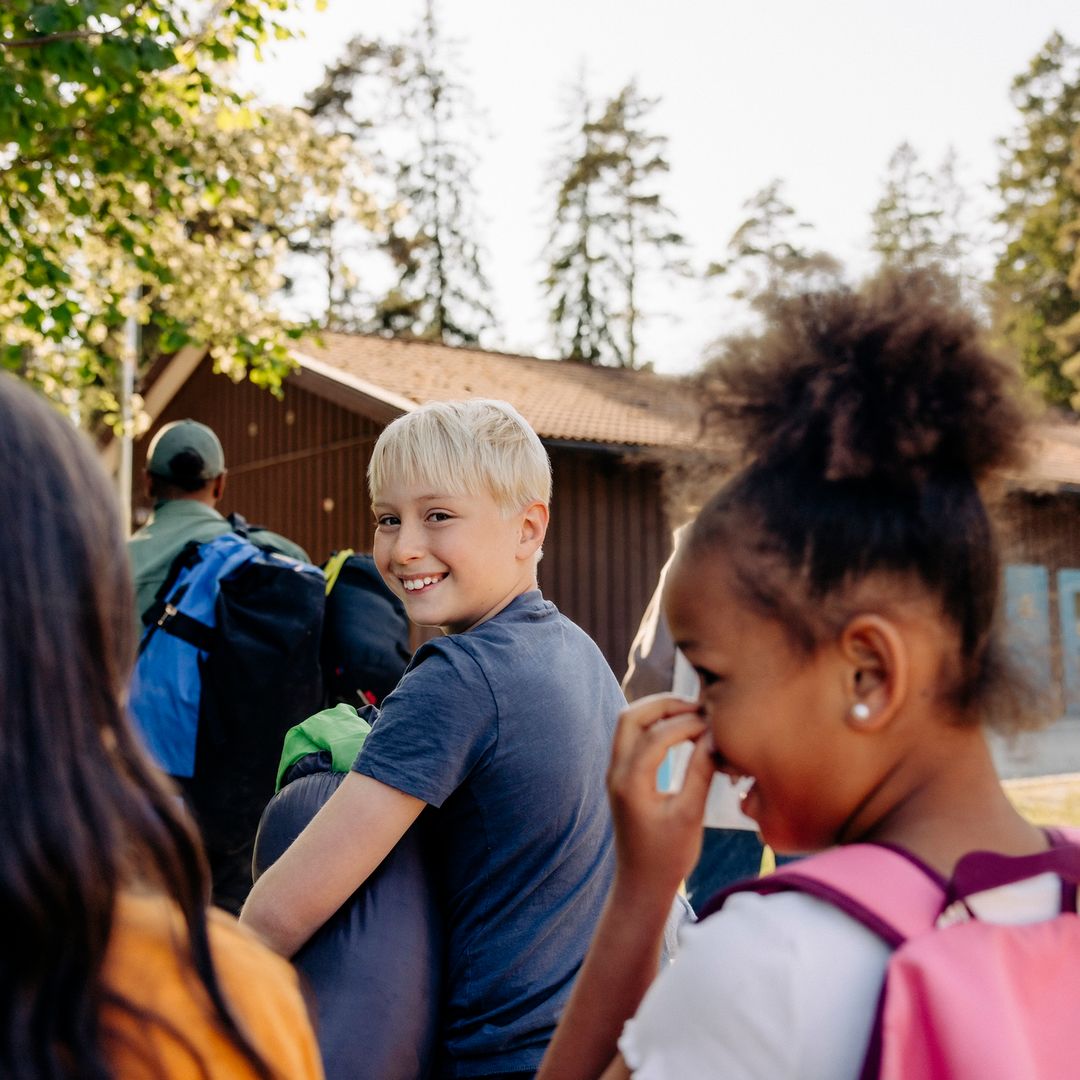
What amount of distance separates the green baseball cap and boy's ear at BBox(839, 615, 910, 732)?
387cm

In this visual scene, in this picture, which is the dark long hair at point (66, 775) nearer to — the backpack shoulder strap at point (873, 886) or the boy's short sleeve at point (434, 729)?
the backpack shoulder strap at point (873, 886)

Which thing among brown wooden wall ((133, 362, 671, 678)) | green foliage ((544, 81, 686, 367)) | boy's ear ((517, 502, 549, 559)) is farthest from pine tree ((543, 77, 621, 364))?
boy's ear ((517, 502, 549, 559))

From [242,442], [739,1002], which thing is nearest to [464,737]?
[739,1002]

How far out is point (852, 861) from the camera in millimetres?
1086

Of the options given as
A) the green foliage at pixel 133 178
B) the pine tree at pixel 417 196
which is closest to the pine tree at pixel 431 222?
the pine tree at pixel 417 196

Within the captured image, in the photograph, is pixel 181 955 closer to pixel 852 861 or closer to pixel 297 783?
pixel 852 861

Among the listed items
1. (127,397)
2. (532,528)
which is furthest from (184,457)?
(127,397)

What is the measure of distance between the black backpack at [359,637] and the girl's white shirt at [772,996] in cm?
334

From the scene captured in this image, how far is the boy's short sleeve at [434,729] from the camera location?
1.72 metres

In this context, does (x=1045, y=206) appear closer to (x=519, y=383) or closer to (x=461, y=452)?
(x=519, y=383)

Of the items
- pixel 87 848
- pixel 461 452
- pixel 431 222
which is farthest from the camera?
pixel 431 222

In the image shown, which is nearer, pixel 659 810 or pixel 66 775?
pixel 66 775

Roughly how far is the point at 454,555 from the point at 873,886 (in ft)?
3.86

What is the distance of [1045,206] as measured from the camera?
36.3 meters
